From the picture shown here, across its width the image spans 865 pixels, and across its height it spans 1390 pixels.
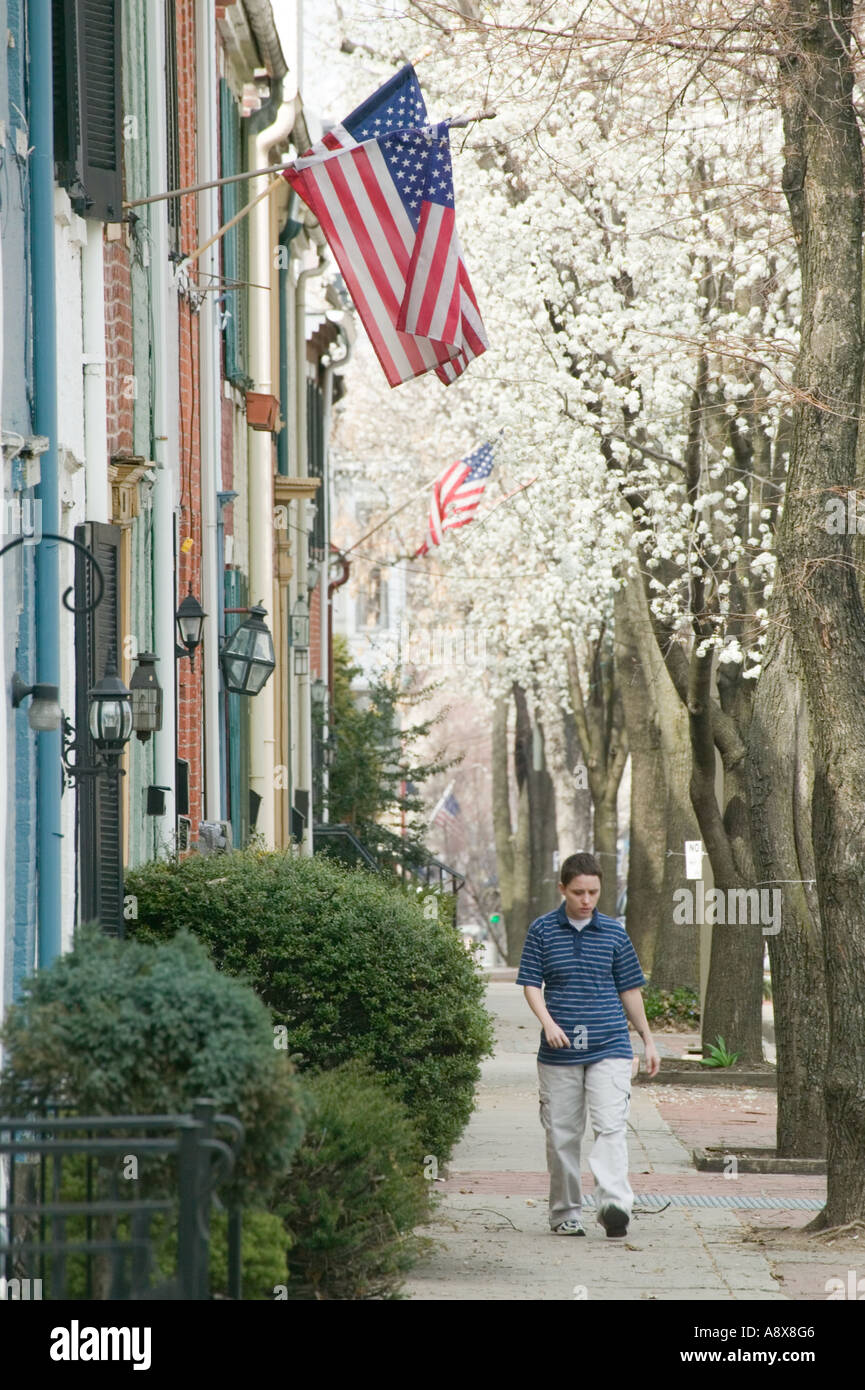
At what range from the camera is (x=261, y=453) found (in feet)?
55.8

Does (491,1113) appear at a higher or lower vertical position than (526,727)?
lower

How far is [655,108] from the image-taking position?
1712cm

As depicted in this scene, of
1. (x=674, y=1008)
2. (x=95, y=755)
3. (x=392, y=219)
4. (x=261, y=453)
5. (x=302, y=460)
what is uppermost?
(x=302, y=460)

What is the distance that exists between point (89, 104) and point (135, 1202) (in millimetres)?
5936

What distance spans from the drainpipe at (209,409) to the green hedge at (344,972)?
Result: 360 cm

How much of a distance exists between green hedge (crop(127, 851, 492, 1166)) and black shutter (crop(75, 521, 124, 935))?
0.36 m

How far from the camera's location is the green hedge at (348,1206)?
22.9 feet

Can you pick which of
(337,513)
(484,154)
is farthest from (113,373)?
(337,513)

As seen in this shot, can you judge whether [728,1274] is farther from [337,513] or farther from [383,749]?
[337,513]

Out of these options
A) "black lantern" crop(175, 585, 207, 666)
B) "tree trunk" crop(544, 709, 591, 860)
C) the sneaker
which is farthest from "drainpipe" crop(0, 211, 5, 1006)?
"tree trunk" crop(544, 709, 591, 860)

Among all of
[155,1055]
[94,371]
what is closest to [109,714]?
[94,371]

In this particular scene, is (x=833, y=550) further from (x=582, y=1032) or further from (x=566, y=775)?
(x=566, y=775)
